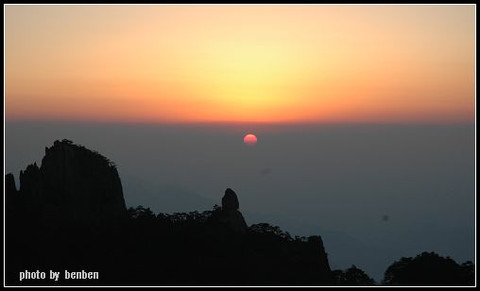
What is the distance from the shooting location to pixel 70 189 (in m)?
58.8

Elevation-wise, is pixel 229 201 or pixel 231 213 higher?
pixel 229 201

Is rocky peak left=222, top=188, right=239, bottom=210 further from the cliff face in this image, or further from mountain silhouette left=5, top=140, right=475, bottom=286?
the cliff face

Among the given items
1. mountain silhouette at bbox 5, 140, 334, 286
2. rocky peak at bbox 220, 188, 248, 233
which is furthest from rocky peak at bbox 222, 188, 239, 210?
mountain silhouette at bbox 5, 140, 334, 286

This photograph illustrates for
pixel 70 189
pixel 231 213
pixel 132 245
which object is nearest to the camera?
pixel 132 245

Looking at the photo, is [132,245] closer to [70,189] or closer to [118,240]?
[118,240]

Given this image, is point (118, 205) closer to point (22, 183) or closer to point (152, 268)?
point (22, 183)

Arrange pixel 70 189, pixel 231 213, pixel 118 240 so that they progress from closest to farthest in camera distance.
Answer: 1. pixel 118 240
2. pixel 70 189
3. pixel 231 213

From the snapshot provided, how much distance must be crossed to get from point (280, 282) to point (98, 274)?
1531cm

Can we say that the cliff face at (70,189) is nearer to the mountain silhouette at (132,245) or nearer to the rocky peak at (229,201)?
the mountain silhouette at (132,245)

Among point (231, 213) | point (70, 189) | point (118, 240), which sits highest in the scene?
point (70, 189)

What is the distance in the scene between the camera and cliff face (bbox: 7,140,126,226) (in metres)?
58.2

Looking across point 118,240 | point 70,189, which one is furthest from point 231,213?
point 70,189

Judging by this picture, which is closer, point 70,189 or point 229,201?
point 70,189

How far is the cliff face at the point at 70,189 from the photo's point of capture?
58.2m
